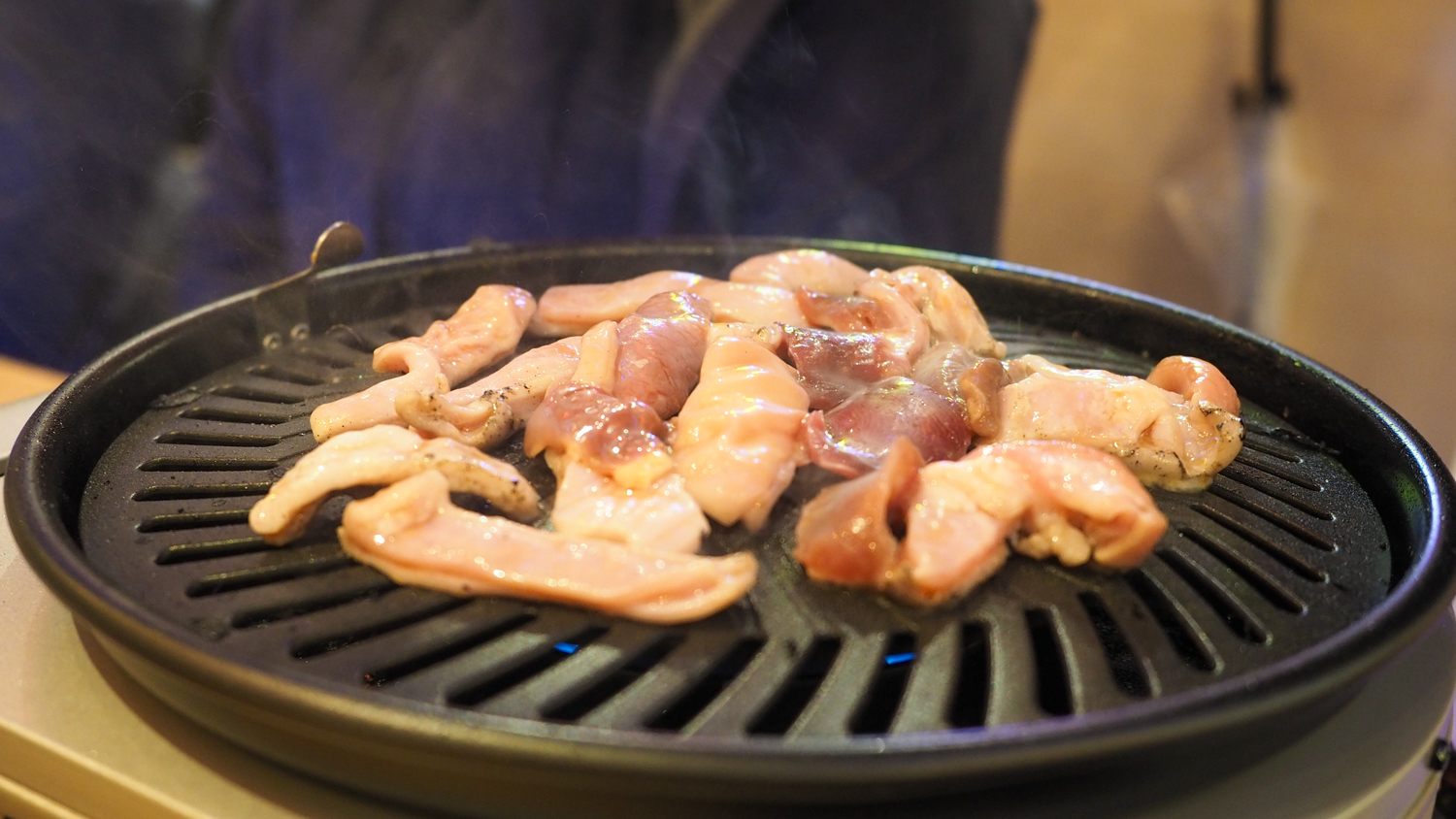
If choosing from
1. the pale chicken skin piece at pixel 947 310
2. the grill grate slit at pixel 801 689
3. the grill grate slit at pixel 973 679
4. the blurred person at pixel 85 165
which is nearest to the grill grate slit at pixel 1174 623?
the grill grate slit at pixel 973 679

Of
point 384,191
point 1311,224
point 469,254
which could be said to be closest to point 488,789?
point 469,254

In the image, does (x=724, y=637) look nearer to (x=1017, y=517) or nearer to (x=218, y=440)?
(x=1017, y=517)

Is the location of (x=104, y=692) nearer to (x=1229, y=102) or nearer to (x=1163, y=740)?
(x=1163, y=740)

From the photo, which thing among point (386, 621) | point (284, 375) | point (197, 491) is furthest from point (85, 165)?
point (386, 621)

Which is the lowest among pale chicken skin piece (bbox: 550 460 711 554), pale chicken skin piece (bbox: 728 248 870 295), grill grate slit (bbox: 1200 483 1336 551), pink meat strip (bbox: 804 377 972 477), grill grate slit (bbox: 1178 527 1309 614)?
pale chicken skin piece (bbox: 550 460 711 554)

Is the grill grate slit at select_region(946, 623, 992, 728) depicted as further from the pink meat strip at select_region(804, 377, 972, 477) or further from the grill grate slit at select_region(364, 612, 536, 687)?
the grill grate slit at select_region(364, 612, 536, 687)

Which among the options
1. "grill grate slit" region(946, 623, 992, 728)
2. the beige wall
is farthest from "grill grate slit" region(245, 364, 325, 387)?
the beige wall

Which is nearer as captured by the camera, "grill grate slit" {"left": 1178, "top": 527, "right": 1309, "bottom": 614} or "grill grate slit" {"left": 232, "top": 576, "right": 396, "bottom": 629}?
"grill grate slit" {"left": 232, "top": 576, "right": 396, "bottom": 629}
